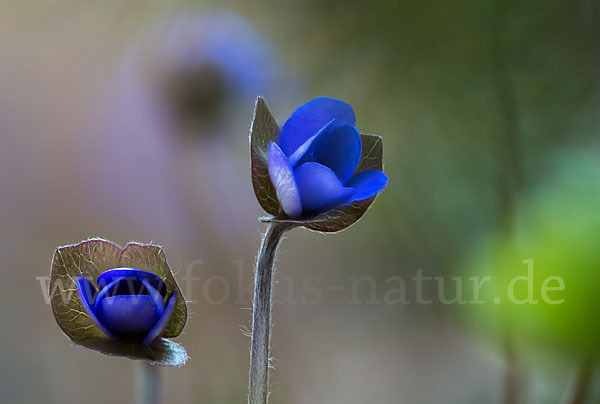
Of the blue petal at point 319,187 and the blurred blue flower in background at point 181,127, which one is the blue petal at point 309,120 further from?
the blurred blue flower in background at point 181,127

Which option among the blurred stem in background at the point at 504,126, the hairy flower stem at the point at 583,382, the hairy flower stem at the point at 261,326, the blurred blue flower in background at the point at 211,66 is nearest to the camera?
the hairy flower stem at the point at 261,326

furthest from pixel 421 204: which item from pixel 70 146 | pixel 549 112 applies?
pixel 70 146

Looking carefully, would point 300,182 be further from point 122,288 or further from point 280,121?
point 280,121

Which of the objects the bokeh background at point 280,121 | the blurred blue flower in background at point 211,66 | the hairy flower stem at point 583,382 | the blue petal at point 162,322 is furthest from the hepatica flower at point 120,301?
the blurred blue flower in background at point 211,66

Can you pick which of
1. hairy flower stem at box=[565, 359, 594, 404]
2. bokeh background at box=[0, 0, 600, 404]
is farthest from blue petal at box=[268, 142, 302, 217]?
bokeh background at box=[0, 0, 600, 404]

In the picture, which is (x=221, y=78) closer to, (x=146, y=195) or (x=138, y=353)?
(x=146, y=195)

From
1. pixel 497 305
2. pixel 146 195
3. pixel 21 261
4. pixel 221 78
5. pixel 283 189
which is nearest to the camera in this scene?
pixel 283 189

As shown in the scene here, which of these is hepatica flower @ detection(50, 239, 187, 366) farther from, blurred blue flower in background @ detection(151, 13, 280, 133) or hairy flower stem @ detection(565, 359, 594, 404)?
blurred blue flower in background @ detection(151, 13, 280, 133)
